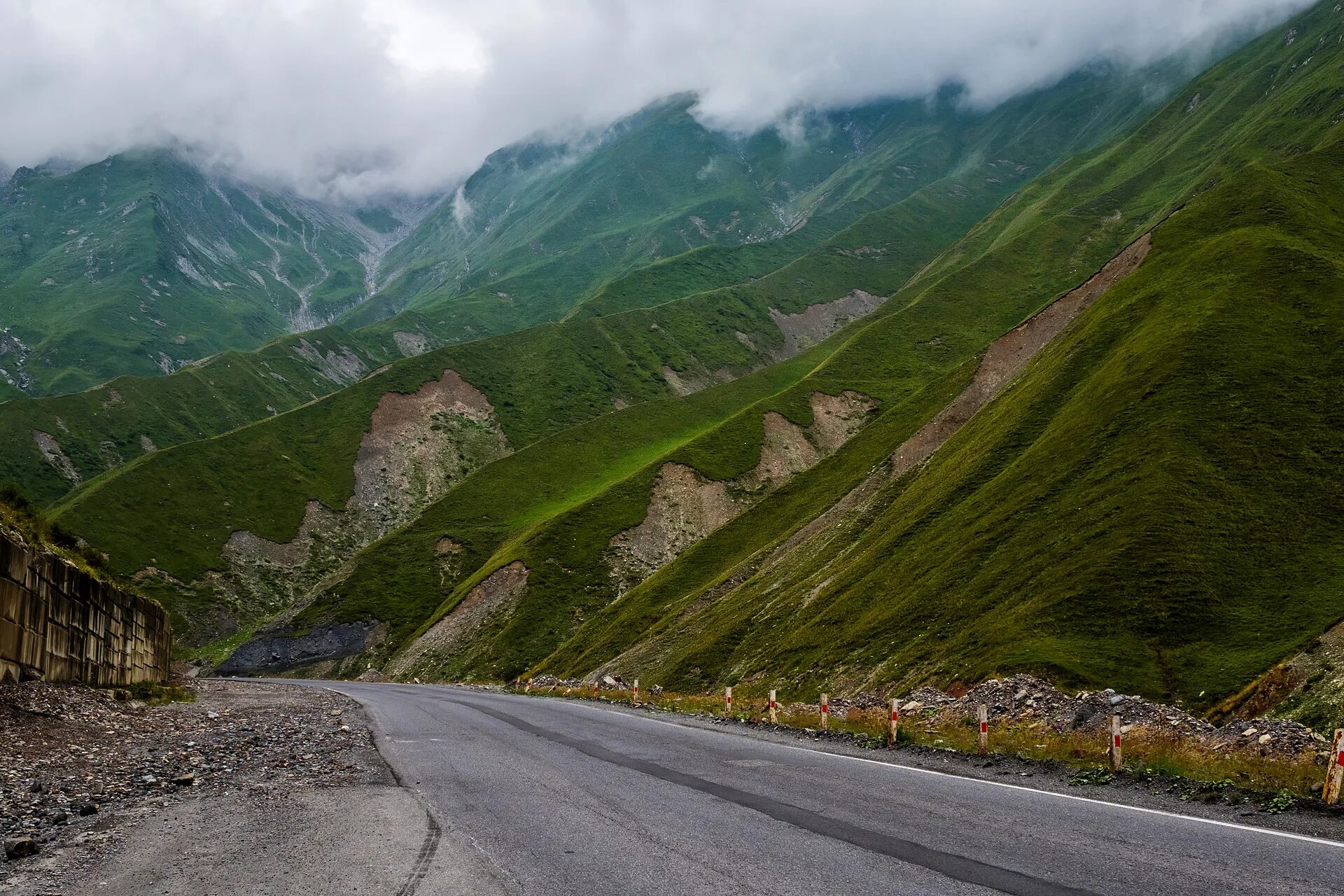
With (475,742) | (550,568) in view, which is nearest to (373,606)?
(550,568)

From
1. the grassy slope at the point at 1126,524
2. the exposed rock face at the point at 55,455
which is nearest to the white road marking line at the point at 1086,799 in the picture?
the grassy slope at the point at 1126,524

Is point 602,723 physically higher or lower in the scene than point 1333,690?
lower

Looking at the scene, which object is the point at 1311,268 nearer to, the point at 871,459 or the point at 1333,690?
the point at 871,459

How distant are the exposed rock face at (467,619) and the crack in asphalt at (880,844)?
3145 inches

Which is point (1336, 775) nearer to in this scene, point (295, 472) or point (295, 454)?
point (295, 472)

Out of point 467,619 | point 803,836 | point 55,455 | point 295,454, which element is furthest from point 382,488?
point 803,836

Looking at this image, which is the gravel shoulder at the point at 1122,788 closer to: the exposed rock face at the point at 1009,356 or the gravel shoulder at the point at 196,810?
the gravel shoulder at the point at 196,810

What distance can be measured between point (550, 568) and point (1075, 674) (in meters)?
76.5

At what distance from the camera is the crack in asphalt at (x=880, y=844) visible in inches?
337

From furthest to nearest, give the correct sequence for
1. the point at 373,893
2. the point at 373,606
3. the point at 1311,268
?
the point at 373,606
the point at 1311,268
the point at 373,893

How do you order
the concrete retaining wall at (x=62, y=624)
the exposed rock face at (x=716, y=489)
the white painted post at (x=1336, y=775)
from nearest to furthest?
1. the white painted post at (x=1336, y=775)
2. the concrete retaining wall at (x=62, y=624)
3. the exposed rock face at (x=716, y=489)

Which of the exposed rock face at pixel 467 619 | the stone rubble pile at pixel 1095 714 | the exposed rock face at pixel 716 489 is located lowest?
the exposed rock face at pixel 467 619

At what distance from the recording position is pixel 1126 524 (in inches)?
1420

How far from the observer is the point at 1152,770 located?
1570 cm
